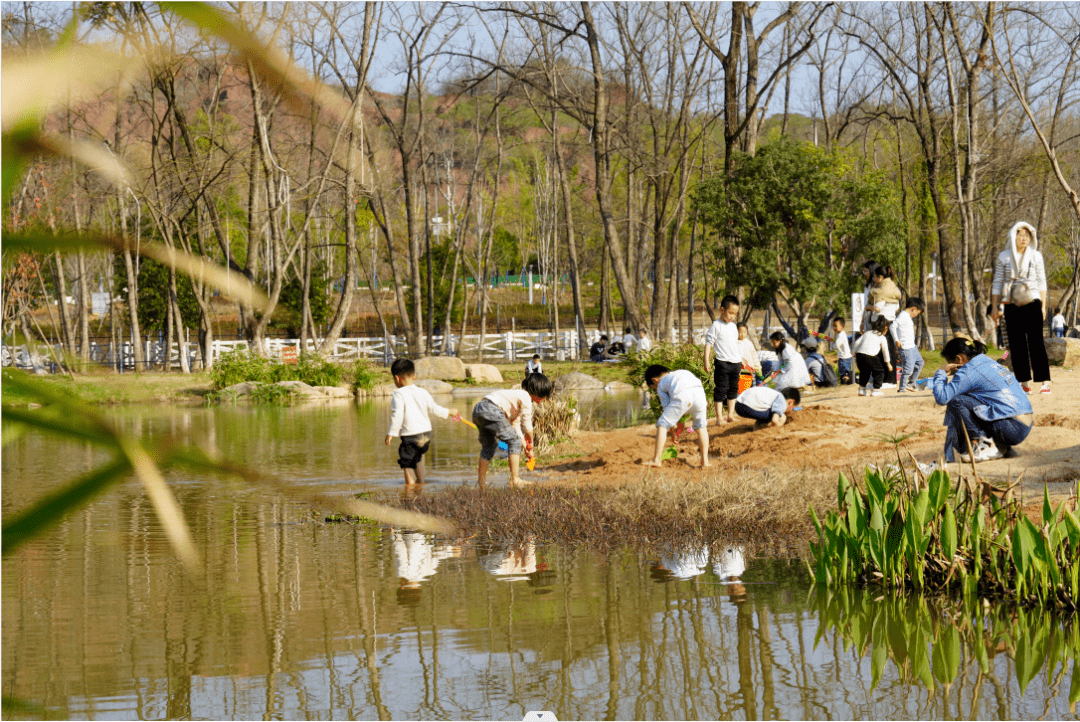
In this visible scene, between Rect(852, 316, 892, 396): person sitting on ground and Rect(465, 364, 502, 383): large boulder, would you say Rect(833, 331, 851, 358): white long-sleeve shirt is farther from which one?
Rect(465, 364, 502, 383): large boulder

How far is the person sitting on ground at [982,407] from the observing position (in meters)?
8.68

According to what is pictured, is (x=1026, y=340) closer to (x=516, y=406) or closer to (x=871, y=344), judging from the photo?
(x=871, y=344)

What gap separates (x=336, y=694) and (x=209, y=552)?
140 inches

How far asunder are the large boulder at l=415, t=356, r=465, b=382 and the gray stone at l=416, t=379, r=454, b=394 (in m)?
1.69

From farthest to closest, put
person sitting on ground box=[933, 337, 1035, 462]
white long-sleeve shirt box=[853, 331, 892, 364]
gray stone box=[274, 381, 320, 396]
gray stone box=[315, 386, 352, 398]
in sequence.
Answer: gray stone box=[315, 386, 352, 398] < gray stone box=[274, 381, 320, 396] < white long-sleeve shirt box=[853, 331, 892, 364] < person sitting on ground box=[933, 337, 1035, 462]

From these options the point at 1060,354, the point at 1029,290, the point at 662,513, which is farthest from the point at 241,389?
the point at 1029,290

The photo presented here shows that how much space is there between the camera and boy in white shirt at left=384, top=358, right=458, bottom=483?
10102mm

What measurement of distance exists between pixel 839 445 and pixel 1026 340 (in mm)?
2300

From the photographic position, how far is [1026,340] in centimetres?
1104

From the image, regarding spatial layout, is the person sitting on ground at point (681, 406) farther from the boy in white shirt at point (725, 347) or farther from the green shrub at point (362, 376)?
the green shrub at point (362, 376)

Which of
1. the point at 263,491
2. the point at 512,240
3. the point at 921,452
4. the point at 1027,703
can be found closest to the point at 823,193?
the point at 921,452

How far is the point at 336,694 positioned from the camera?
4.35m

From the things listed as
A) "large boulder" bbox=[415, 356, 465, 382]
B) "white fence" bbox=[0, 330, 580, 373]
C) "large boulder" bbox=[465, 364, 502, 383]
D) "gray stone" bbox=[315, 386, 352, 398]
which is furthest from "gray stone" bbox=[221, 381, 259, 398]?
"large boulder" bbox=[465, 364, 502, 383]

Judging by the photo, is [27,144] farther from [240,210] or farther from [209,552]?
[240,210]
